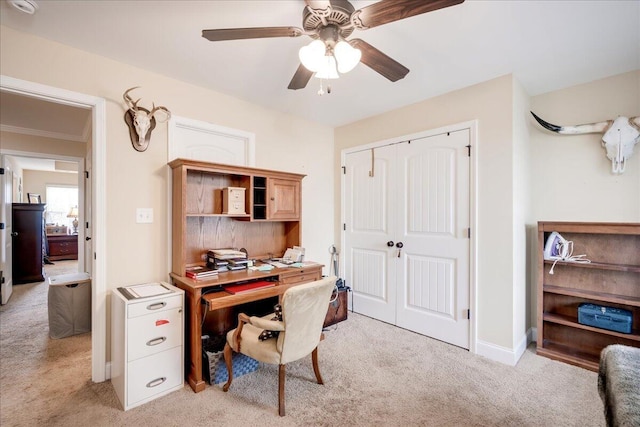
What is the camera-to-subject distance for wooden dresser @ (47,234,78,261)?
288 inches

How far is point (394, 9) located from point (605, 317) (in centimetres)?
292

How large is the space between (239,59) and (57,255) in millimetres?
8454

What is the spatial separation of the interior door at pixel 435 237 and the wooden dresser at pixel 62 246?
8730 mm

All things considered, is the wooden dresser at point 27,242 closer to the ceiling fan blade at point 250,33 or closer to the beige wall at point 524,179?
the ceiling fan blade at point 250,33

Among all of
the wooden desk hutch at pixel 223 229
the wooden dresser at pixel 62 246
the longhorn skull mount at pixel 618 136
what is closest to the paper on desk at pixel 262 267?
the wooden desk hutch at pixel 223 229

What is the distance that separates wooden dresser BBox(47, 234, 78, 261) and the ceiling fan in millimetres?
8708

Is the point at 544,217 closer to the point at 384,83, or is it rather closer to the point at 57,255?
the point at 384,83

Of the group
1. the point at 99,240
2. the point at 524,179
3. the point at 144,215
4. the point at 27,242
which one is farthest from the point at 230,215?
the point at 27,242

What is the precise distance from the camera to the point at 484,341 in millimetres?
2590

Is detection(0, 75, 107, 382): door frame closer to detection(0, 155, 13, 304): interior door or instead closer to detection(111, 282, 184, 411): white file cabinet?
detection(111, 282, 184, 411): white file cabinet

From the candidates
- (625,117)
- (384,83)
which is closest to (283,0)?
(384,83)

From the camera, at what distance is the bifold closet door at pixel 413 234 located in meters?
2.78

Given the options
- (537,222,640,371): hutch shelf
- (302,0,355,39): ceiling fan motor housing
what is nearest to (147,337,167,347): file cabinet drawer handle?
(302,0,355,39): ceiling fan motor housing

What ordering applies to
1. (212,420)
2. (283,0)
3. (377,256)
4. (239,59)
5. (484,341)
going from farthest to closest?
(377,256) → (484,341) → (239,59) → (212,420) → (283,0)
